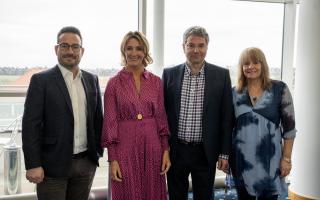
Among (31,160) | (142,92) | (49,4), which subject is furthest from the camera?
(49,4)

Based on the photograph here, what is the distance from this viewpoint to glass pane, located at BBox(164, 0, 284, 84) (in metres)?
3.76

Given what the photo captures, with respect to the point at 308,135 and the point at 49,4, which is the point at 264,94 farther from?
the point at 49,4

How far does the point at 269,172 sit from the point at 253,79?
0.63m

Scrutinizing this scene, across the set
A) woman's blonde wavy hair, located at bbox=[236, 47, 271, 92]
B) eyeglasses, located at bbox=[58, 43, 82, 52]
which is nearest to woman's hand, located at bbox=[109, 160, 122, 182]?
eyeglasses, located at bbox=[58, 43, 82, 52]

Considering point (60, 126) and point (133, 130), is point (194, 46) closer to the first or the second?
point (133, 130)

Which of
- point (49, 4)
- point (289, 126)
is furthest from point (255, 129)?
point (49, 4)

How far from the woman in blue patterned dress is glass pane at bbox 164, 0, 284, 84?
1.31 meters

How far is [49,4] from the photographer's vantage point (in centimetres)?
329

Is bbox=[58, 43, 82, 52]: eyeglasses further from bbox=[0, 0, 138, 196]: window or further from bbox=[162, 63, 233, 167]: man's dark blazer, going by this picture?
bbox=[0, 0, 138, 196]: window

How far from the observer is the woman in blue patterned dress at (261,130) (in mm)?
2248

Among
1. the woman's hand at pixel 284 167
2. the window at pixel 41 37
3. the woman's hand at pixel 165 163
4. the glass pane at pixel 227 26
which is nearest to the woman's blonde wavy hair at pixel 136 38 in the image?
the woman's hand at pixel 165 163

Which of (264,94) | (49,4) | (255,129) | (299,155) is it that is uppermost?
(49,4)

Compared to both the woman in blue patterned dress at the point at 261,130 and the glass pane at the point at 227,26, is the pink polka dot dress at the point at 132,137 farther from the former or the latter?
the glass pane at the point at 227,26

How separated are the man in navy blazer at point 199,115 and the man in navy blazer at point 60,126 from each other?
1.87 feet
